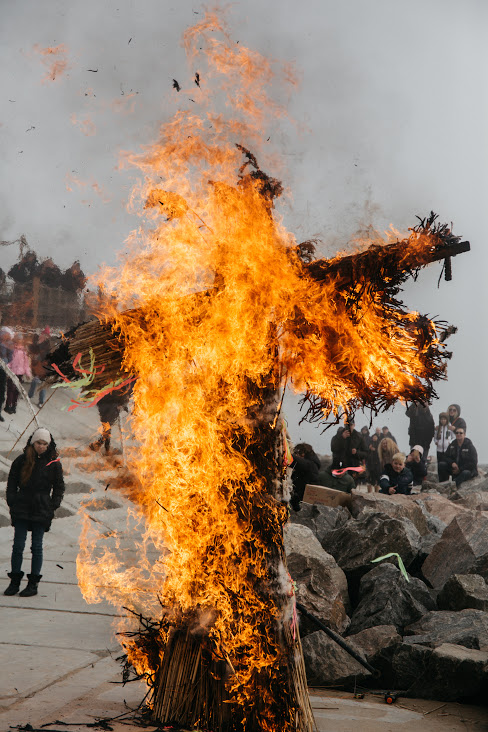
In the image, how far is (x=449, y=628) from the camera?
5.68m

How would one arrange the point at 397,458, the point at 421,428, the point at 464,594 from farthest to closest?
the point at 421,428 < the point at 397,458 < the point at 464,594

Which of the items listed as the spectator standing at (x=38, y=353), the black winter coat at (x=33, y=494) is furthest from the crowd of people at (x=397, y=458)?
the spectator standing at (x=38, y=353)

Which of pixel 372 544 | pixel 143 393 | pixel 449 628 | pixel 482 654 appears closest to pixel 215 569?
pixel 143 393

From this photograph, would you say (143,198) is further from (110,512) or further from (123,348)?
(110,512)

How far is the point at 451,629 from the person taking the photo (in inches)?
222

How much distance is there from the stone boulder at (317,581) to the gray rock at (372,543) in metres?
0.45

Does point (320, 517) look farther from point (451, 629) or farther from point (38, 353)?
point (38, 353)

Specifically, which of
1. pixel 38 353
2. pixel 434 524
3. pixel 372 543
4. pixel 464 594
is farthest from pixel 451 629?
pixel 38 353

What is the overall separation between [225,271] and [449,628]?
3.93 metres

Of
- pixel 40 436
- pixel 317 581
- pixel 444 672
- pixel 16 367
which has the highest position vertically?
pixel 16 367

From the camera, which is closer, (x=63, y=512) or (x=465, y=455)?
(x=63, y=512)

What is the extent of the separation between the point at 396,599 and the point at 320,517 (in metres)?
3.03

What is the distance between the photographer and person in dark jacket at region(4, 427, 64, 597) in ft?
24.9

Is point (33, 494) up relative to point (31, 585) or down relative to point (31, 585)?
up
